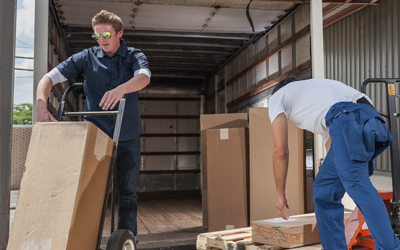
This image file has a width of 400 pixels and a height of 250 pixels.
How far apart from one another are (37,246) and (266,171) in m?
2.86

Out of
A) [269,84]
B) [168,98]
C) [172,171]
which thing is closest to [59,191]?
[269,84]

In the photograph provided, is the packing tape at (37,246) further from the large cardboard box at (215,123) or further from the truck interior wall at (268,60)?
the truck interior wall at (268,60)

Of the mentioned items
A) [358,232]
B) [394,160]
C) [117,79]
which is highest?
[117,79]

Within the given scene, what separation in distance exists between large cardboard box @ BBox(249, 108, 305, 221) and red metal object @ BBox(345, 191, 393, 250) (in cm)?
110

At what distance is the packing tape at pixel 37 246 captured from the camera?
183 centimetres

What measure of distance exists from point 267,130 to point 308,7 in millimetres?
1665

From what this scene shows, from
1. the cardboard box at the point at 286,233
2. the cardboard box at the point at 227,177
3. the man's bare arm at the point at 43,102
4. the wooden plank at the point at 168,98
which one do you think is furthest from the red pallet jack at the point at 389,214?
the wooden plank at the point at 168,98

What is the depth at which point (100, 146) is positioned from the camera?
2193 mm

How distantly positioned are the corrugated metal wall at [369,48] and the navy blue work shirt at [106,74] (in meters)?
7.53

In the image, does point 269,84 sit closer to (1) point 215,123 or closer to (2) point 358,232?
(1) point 215,123

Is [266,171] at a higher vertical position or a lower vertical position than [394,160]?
lower

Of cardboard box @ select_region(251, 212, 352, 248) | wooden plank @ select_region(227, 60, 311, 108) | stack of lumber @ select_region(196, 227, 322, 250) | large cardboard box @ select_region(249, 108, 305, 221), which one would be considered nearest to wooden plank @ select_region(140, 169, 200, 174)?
wooden plank @ select_region(227, 60, 311, 108)

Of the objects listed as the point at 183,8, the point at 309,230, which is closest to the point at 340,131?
the point at 309,230

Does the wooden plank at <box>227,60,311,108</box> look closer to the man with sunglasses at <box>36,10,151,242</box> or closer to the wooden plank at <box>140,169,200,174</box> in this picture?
the man with sunglasses at <box>36,10,151,242</box>
